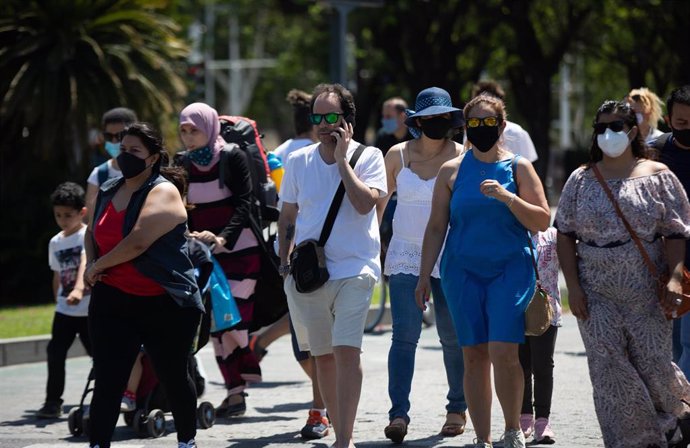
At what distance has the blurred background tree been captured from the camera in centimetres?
1688

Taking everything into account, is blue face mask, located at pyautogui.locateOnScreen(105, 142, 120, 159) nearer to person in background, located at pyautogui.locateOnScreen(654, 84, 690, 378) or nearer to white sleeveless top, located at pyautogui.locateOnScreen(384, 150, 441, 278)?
white sleeveless top, located at pyautogui.locateOnScreen(384, 150, 441, 278)

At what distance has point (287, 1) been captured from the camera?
A: 31312mm

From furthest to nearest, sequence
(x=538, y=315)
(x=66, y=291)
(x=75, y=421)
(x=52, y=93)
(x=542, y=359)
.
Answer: (x=52, y=93), (x=66, y=291), (x=75, y=421), (x=542, y=359), (x=538, y=315)

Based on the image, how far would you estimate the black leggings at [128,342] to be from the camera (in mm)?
6582

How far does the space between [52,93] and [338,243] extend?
10373mm

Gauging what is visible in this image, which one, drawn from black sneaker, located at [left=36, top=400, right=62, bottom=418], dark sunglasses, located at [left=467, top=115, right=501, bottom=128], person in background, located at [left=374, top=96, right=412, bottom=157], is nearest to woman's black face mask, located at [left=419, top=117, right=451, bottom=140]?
dark sunglasses, located at [left=467, top=115, right=501, bottom=128]

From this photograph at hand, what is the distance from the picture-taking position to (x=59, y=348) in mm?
9078

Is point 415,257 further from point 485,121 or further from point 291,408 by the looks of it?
point 291,408

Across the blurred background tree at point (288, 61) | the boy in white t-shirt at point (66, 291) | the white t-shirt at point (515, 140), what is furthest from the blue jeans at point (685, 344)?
the blurred background tree at point (288, 61)

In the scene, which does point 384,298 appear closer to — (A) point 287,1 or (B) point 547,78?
(B) point 547,78

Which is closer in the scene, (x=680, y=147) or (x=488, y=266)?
(x=488, y=266)

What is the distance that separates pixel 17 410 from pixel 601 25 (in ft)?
81.3

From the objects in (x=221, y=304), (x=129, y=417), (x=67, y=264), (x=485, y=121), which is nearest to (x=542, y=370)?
(x=485, y=121)

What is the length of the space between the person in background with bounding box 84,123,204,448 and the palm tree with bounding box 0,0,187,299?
33.4 ft
